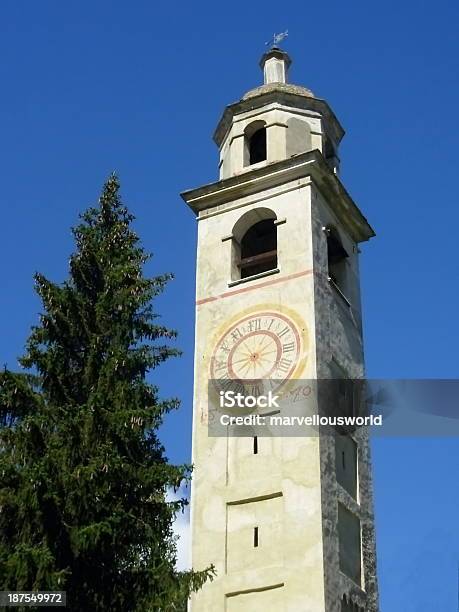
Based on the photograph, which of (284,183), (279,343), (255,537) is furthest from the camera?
(284,183)

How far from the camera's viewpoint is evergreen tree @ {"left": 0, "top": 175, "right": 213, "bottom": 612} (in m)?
12.9

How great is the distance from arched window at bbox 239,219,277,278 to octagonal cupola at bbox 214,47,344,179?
54.2 inches

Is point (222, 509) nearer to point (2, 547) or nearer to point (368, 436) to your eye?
point (368, 436)

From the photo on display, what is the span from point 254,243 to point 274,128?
109 inches

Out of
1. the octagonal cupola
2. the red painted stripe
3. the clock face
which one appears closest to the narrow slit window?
the octagonal cupola

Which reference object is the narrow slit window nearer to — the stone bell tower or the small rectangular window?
the stone bell tower

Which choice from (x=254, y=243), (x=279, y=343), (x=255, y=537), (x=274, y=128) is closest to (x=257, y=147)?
(x=274, y=128)

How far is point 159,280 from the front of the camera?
1631cm

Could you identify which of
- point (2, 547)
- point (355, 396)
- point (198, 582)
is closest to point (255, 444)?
point (355, 396)

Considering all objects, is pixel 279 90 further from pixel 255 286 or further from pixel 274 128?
pixel 255 286

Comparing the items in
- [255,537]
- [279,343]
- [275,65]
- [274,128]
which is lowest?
[255,537]

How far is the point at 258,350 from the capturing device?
68.1 ft

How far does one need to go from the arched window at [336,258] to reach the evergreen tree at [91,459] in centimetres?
853

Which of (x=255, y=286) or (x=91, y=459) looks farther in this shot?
(x=255, y=286)
